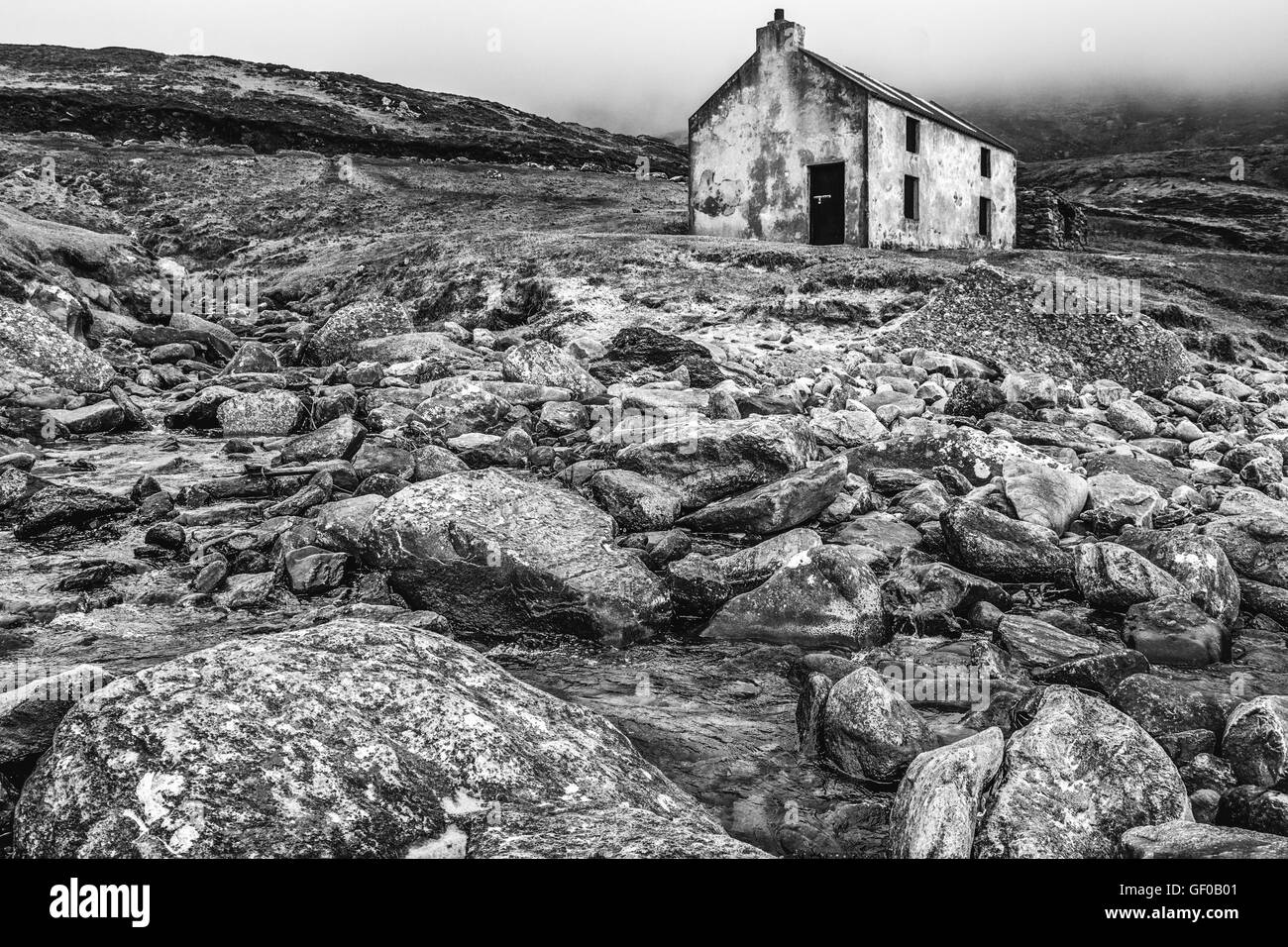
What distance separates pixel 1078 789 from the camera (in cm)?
349

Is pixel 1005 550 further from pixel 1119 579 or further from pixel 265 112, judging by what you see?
pixel 265 112

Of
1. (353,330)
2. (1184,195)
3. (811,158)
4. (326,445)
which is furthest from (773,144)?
(1184,195)

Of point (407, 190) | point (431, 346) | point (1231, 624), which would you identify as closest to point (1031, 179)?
point (407, 190)

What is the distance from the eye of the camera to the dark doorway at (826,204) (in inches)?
840

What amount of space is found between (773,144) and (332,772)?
20.9m

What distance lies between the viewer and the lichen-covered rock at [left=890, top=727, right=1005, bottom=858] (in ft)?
10.9

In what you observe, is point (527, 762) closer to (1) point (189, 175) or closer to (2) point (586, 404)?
(2) point (586, 404)

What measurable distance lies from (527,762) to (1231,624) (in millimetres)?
4292

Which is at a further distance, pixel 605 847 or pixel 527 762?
pixel 527 762

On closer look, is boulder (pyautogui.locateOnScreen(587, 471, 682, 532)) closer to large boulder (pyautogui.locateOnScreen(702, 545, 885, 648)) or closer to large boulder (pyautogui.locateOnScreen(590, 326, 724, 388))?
large boulder (pyautogui.locateOnScreen(702, 545, 885, 648))

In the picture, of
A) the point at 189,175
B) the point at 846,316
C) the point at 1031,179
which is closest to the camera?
the point at 846,316

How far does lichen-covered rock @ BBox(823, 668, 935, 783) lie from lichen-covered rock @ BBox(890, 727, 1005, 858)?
0.26 metres

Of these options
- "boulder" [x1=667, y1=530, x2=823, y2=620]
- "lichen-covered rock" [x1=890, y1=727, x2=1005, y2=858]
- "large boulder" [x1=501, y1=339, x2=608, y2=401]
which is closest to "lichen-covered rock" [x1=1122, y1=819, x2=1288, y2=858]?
"lichen-covered rock" [x1=890, y1=727, x2=1005, y2=858]

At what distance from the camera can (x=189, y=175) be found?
3055 cm
